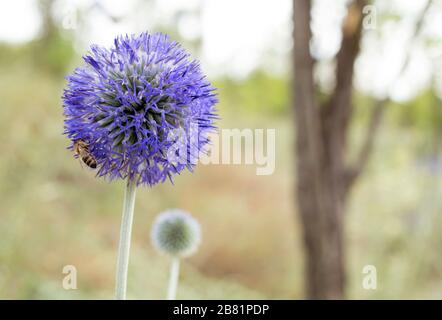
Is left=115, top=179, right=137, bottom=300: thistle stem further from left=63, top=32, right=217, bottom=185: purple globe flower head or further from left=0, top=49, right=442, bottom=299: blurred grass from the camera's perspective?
left=0, top=49, right=442, bottom=299: blurred grass

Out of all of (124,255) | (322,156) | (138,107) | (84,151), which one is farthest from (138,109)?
(322,156)

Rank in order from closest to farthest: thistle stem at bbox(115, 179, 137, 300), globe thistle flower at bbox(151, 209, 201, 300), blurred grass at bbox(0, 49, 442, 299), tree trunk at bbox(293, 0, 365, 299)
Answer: thistle stem at bbox(115, 179, 137, 300)
globe thistle flower at bbox(151, 209, 201, 300)
tree trunk at bbox(293, 0, 365, 299)
blurred grass at bbox(0, 49, 442, 299)

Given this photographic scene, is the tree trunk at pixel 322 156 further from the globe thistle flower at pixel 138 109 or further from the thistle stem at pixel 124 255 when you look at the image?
the thistle stem at pixel 124 255

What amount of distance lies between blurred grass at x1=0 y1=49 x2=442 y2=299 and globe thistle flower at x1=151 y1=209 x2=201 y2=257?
7.01ft

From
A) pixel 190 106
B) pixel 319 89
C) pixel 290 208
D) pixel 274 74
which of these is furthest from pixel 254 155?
pixel 190 106

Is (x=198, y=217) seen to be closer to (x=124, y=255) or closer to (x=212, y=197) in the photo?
(x=212, y=197)

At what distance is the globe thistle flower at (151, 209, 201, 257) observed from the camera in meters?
2.70

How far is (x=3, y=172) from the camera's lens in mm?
6766

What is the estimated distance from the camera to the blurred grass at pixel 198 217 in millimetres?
5930

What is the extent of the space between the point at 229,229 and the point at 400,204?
389 centimetres

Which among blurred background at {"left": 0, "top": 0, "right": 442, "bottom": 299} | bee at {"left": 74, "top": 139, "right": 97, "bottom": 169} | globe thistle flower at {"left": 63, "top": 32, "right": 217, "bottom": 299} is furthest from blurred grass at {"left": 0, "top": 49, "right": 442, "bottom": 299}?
globe thistle flower at {"left": 63, "top": 32, "right": 217, "bottom": 299}

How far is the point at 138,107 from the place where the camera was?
5.76 ft

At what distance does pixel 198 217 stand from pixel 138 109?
5.89 metres

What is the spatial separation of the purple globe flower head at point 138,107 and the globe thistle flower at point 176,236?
0.98m
